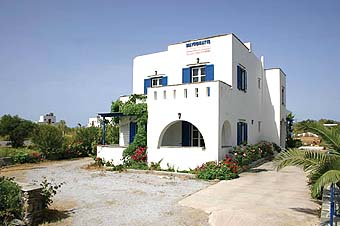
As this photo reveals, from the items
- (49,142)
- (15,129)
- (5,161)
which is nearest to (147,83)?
(49,142)

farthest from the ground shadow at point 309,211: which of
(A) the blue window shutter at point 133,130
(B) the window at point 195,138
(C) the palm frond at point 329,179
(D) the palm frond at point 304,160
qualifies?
(A) the blue window shutter at point 133,130

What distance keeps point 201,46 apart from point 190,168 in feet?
23.7

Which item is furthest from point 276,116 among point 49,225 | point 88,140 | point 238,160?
point 49,225

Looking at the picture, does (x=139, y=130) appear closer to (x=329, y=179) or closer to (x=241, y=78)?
(x=241, y=78)

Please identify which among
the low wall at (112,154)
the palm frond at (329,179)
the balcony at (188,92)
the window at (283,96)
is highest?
the window at (283,96)

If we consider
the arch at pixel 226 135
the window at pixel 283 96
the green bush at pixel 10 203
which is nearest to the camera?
the green bush at pixel 10 203

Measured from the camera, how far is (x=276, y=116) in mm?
24000

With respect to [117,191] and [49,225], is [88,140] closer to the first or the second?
[117,191]

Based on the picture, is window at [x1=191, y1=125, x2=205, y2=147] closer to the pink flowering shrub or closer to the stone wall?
the pink flowering shrub

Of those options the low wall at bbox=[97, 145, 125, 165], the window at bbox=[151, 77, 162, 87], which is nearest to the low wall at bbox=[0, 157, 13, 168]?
the low wall at bbox=[97, 145, 125, 165]

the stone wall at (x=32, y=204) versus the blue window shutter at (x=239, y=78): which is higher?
the blue window shutter at (x=239, y=78)

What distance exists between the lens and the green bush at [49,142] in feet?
71.8

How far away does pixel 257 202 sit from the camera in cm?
904

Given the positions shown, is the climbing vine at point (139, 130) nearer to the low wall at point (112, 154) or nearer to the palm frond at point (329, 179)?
the low wall at point (112, 154)
